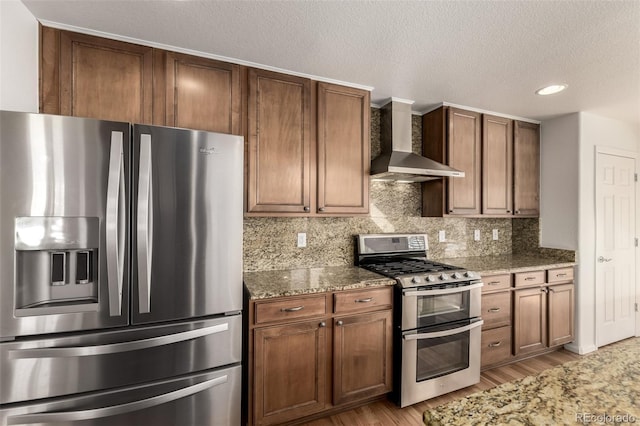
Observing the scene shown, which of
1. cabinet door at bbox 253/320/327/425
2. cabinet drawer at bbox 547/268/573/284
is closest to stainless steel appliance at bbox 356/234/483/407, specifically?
cabinet door at bbox 253/320/327/425

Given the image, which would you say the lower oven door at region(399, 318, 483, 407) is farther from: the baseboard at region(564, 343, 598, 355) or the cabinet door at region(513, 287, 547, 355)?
the baseboard at region(564, 343, 598, 355)

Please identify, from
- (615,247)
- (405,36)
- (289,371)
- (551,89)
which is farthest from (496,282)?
(405,36)

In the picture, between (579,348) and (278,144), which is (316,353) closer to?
(278,144)

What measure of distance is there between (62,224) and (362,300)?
1.72 metres

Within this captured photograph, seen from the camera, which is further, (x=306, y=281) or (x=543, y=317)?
(x=543, y=317)

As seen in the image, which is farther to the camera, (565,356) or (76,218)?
(565,356)

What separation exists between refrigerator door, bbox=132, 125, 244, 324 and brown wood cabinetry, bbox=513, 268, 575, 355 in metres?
2.59

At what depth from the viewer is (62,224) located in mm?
1381

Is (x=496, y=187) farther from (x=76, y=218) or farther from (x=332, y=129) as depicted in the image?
(x=76, y=218)

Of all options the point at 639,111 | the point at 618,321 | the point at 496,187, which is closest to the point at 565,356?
the point at 618,321

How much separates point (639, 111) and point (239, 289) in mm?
4108

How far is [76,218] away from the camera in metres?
1.41

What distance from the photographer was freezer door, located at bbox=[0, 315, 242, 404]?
134 cm

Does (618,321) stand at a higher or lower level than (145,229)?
lower
